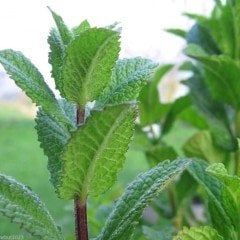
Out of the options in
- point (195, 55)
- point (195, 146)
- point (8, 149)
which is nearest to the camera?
point (195, 55)

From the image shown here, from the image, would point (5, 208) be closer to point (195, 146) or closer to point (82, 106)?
point (82, 106)

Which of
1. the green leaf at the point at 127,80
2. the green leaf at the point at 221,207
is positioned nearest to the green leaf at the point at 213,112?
the green leaf at the point at 221,207

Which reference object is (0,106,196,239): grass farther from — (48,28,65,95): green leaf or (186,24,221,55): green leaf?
(48,28,65,95): green leaf

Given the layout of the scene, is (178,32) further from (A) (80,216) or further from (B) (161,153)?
(A) (80,216)

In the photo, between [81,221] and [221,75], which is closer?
[81,221]

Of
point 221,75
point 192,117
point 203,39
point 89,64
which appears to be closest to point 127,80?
point 89,64

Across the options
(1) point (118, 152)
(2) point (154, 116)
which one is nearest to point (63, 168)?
(1) point (118, 152)

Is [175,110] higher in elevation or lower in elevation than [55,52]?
lower
